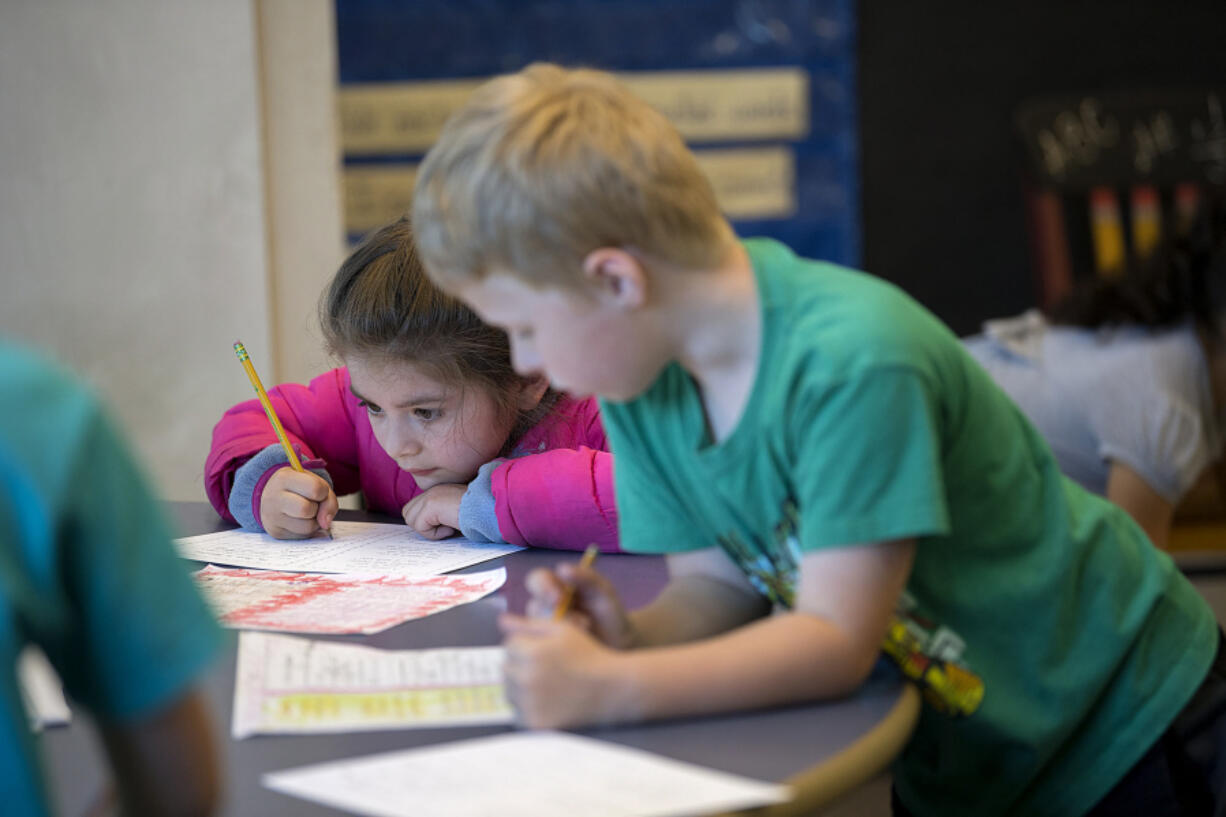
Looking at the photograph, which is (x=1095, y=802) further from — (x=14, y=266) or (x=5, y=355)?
(x=14, y=266)

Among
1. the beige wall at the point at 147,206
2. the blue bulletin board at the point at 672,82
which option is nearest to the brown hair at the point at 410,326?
the beige wall at the point at 147,206

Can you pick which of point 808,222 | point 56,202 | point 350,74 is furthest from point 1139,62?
point 56,202

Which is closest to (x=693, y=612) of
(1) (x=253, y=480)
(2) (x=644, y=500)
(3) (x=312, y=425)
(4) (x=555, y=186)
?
(2) (x=644, y=500)

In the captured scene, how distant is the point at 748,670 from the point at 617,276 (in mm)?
251

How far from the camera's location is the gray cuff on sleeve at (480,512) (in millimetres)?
1181

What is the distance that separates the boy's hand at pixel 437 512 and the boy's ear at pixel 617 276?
521 millimetres

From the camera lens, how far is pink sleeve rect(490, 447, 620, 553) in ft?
3.78

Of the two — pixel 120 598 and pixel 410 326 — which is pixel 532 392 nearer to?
pixel 410 326

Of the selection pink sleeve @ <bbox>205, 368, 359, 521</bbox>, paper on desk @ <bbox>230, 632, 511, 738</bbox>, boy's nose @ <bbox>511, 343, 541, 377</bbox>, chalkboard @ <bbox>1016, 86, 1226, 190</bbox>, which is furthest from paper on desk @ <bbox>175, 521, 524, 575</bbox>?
chalkboard @ <bbox>1016, 86, 1226, 190</bbox>

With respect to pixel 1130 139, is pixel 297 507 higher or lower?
lower

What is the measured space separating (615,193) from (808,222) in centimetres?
239

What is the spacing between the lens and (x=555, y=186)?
0.71 m

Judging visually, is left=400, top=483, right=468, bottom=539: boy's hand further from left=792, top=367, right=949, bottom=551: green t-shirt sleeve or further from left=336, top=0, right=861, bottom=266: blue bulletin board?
left=336, top=0, right=861, bottom=266: blue bulletin board

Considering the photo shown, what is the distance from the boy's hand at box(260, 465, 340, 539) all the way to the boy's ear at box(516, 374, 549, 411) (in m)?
0.23
